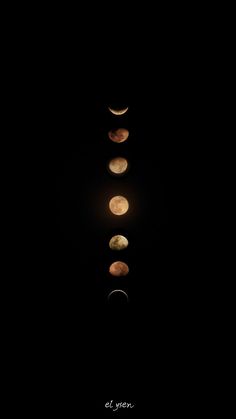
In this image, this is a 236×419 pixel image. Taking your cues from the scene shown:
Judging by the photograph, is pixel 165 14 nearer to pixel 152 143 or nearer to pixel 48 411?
pixel 152 143

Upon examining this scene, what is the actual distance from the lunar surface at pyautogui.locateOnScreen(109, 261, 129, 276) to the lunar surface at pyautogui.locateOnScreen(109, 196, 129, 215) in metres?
0.33

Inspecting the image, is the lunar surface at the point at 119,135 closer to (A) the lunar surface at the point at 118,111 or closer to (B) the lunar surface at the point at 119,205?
(A) the lunar surface at the point at 118,111

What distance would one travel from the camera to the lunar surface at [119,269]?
152cm

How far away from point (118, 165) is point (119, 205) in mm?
266

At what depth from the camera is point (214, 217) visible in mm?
1612

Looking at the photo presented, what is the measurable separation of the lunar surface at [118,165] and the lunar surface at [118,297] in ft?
2.58

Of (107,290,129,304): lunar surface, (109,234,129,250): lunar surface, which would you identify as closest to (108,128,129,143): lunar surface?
(109,234,129,250): lunar surface

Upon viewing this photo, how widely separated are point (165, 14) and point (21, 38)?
0.89m

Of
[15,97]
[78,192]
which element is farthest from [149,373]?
[15,97]

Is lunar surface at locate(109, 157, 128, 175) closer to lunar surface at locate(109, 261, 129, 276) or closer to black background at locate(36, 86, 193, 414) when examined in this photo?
black background at locate(36, 86, 193, 414)

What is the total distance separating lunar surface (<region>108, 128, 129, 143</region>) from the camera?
1.55 m

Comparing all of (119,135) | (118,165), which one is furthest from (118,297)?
(119,135)

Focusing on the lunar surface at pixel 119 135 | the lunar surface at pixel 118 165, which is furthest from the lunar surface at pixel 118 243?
the lunar surface at pixel 119 135

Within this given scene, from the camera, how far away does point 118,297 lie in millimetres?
1542
